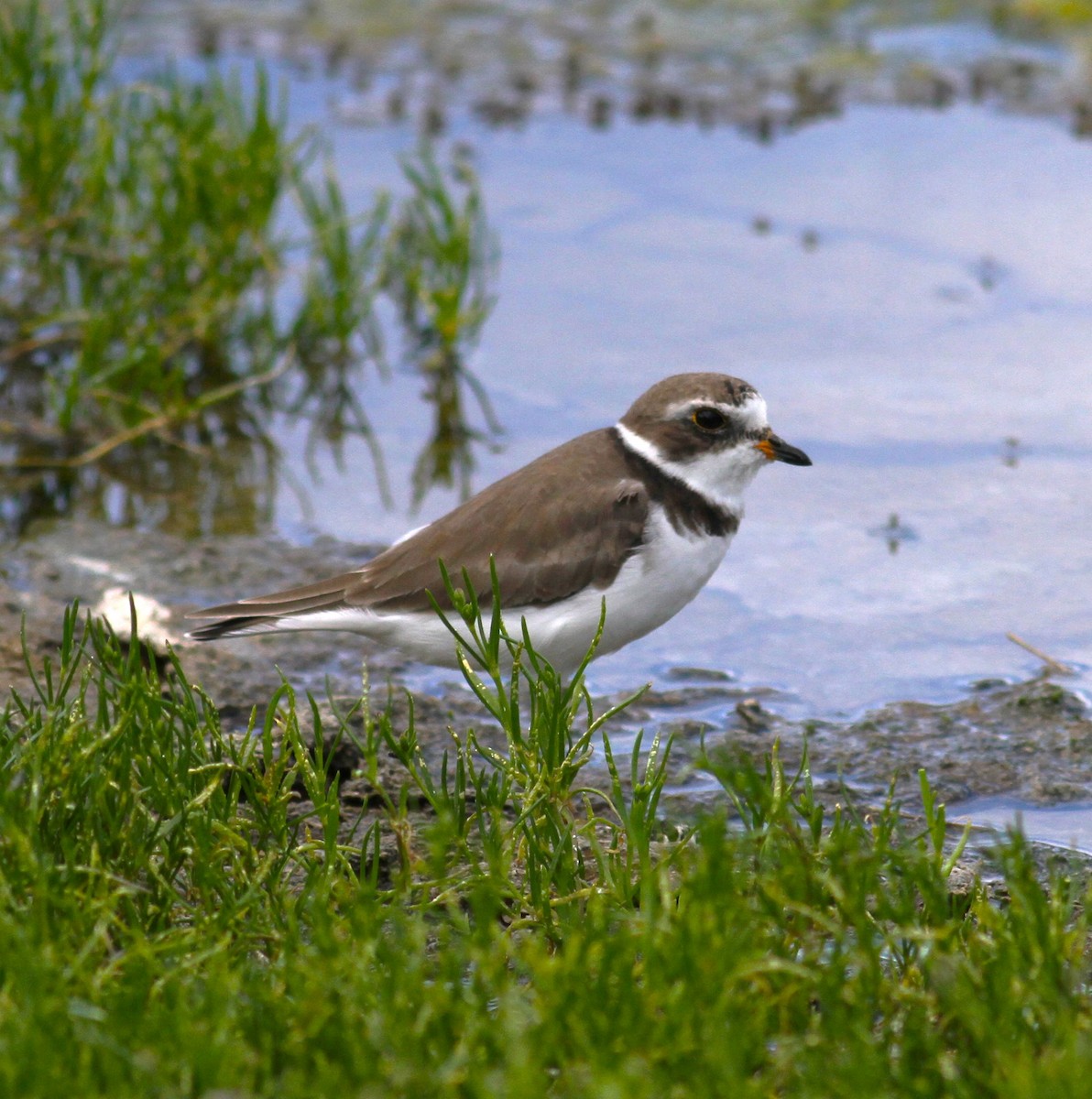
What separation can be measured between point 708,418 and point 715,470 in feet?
0.58

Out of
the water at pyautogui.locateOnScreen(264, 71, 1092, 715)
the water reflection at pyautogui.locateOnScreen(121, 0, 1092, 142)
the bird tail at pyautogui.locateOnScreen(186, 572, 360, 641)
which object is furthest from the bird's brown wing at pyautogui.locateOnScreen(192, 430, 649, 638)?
the water reflection at pyautogui.locateOnScreen(121, 0, 1092, 142)

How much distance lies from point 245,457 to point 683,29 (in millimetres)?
6452

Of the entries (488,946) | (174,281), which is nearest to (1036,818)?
(488,946)

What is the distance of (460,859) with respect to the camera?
4.54 metres

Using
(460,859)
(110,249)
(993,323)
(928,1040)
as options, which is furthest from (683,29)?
(928,1040)

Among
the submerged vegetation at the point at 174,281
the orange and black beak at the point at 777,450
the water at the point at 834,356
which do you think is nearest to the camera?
the orange and black beak at the point at 777,450

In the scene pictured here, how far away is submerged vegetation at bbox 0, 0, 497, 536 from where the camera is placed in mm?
7930

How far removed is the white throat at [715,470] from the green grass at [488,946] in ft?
4.70

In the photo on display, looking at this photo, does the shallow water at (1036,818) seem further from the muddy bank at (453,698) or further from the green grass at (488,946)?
the green grass at (488,946)

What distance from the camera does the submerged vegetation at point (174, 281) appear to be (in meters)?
7.93

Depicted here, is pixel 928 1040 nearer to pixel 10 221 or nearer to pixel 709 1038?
pixel 709 1038

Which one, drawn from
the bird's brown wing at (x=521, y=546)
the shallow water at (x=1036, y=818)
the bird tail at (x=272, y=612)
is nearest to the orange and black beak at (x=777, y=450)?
the bird's brown wing at (x=521, y=546)

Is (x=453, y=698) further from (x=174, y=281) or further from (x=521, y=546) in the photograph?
(x=174, y=281)

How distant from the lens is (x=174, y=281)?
8.12 m
